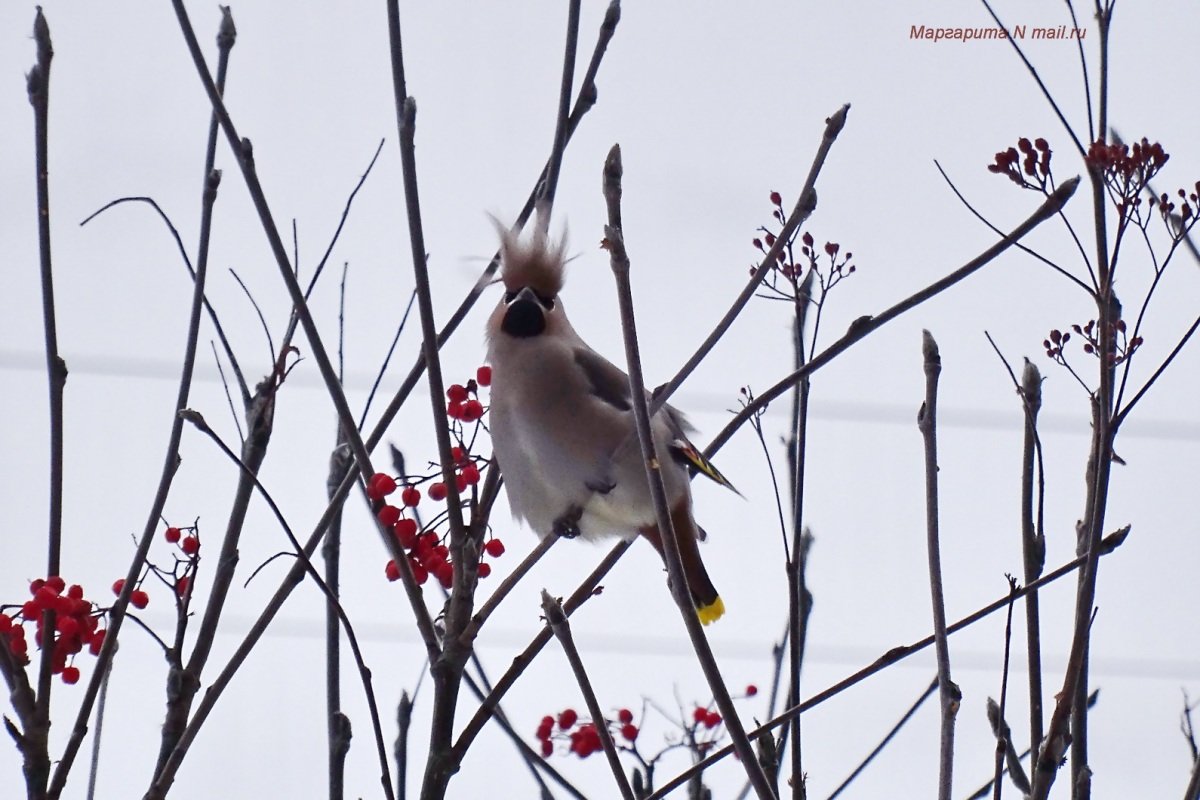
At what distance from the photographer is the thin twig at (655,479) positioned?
1.11 m

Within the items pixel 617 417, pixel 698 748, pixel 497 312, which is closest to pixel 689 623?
pixel 698 748

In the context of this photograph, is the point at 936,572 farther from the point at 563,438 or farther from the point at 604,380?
the point at 604,380

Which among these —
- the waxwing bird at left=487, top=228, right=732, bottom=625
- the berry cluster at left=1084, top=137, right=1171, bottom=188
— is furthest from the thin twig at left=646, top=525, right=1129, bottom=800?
the waxwing bird at left=487, top=228, right=732, bottom=625

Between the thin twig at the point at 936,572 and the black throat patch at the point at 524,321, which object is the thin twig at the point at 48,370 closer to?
the thin twig at the point at 936,572

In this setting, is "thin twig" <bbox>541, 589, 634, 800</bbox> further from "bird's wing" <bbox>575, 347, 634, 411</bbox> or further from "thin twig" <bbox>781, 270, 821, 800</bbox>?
"bird's wing" <bbox>575, 347, 634, 411</bbox>

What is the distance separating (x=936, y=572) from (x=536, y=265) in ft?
4.54

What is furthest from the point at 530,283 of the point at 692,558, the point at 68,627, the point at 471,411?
the point at 68,627

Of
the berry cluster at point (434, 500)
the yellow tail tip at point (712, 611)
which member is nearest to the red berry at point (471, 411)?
the berry cluster at point (434, 500)

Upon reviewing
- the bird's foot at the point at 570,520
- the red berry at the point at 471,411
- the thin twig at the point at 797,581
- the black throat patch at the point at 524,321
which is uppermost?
the black throat patch at the point at 524,321

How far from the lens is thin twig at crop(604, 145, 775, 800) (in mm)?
1113

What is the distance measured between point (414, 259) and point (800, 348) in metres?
0.66

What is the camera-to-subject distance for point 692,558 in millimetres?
2680

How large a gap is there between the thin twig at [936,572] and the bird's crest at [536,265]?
3.75 feet

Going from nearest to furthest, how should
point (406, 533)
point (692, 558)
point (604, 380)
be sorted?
point (406, 533)
point (692, 558)
point (604, 380)
